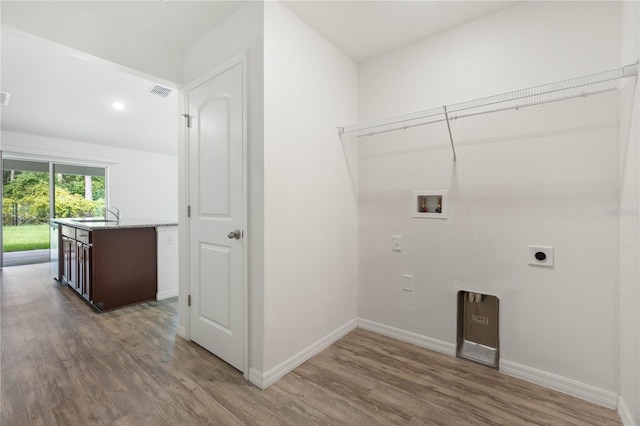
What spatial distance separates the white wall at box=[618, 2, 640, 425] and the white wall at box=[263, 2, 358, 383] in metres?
1.76

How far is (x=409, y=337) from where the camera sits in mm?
2373

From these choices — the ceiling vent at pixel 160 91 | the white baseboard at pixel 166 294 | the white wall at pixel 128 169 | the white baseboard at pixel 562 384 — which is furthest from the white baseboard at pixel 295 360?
the white wall at pixel 128 169

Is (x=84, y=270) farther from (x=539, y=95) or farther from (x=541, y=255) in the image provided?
(x=539, y=95)

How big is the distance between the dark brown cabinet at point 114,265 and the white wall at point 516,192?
2773 mm

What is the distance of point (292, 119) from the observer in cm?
200

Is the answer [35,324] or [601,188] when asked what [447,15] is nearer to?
[601,188]

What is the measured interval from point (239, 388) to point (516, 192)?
225cm

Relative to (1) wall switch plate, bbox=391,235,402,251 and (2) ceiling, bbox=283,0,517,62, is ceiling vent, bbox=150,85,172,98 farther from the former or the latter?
(1) wall switch plate, bbox=391,235,402,251

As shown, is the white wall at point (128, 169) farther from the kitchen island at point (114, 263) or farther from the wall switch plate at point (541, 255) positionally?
the wall switch plate at point (541, 255)

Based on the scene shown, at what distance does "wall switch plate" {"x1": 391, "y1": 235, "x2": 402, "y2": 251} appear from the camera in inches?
95.5

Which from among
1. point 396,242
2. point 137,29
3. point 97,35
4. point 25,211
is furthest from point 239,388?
point 25,211

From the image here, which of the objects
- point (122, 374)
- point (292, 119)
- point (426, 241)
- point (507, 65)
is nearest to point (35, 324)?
point (122, 374)

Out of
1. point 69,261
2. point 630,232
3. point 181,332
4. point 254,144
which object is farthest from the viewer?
point 69,261

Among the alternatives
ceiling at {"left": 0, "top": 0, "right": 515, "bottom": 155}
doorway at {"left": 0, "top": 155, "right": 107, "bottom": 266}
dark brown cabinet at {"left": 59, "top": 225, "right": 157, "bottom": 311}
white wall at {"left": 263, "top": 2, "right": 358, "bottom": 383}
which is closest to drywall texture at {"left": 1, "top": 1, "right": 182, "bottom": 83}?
ceiling at {"left": 0, "top": 0, "right": 515, "bottom": 155}
